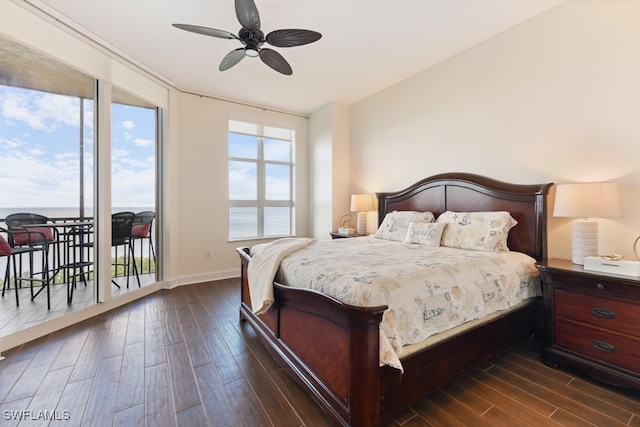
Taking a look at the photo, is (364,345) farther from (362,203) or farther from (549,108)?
(362,203)

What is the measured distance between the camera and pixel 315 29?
2754 mm

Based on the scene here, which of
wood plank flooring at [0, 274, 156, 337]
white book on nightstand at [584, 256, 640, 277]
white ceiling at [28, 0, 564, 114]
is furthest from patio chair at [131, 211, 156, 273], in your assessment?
white book on nightstand at [584, 256, 640, 277]

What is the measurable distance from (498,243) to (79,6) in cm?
425

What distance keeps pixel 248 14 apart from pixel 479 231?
8.78 ft

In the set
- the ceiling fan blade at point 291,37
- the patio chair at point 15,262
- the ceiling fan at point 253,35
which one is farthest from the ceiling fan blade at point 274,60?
the patio chair at point 15,262

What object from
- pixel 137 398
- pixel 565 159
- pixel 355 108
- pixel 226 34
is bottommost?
pixel 137 398

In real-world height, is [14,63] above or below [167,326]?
above

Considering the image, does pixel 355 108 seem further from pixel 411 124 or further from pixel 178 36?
pixel 178 36

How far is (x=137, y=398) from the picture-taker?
169cm

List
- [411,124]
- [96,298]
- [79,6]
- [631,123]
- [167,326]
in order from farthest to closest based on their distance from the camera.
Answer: [411,124]
[96,298]
[167,326]
[79,6]
[631,123]

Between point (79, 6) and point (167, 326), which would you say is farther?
point (167, 326)

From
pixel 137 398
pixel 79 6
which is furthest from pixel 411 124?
pixel 137 398

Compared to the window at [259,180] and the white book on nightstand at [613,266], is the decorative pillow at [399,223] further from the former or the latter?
the window at [259,180]

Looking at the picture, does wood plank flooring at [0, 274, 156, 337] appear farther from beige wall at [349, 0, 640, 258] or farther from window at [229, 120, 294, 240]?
beige wall at [349, 0, 640, 258]
